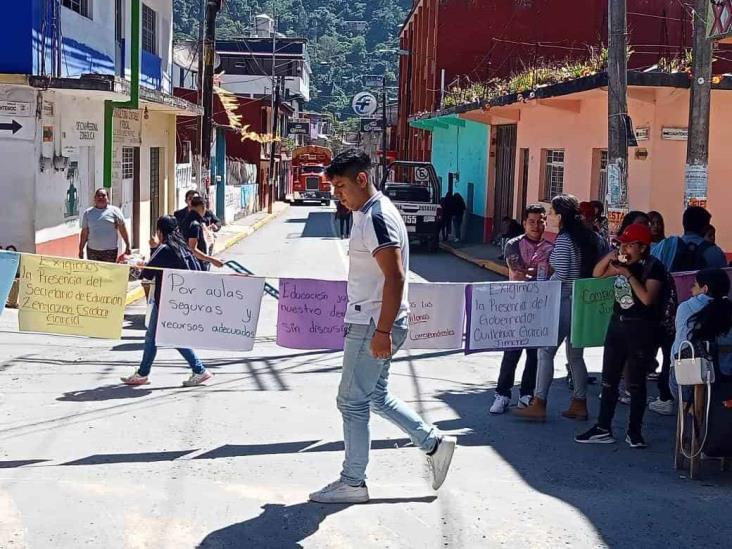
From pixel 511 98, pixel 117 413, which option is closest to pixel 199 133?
pixel 511 98

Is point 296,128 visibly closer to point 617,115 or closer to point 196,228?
point 617,115

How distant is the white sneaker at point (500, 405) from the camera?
793 cm

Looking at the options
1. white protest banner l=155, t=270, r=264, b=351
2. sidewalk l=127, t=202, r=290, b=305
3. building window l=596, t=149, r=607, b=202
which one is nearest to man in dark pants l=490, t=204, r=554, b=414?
white protest banner l=155, t=270, r=264, b=351

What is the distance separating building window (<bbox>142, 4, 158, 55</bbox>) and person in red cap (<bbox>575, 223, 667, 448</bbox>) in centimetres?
1662

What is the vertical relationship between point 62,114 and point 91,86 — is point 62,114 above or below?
below

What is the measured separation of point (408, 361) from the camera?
34.3ft

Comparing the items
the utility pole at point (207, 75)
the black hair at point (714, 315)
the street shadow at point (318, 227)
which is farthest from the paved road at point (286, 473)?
the street shadow at point (318, 227)

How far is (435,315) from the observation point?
7793 millimetres

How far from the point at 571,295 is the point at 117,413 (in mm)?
3594

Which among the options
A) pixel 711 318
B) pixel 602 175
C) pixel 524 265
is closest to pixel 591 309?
pixel 524 265

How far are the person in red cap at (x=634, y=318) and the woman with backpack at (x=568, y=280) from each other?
0.72 metres

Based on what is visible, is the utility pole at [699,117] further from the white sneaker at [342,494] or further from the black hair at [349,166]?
the white sneaker at [342,494]

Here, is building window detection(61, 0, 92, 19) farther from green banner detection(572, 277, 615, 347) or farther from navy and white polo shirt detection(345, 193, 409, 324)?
navy and white polo shirt detection(345, 193, 409, 324)

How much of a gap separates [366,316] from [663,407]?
406cm
